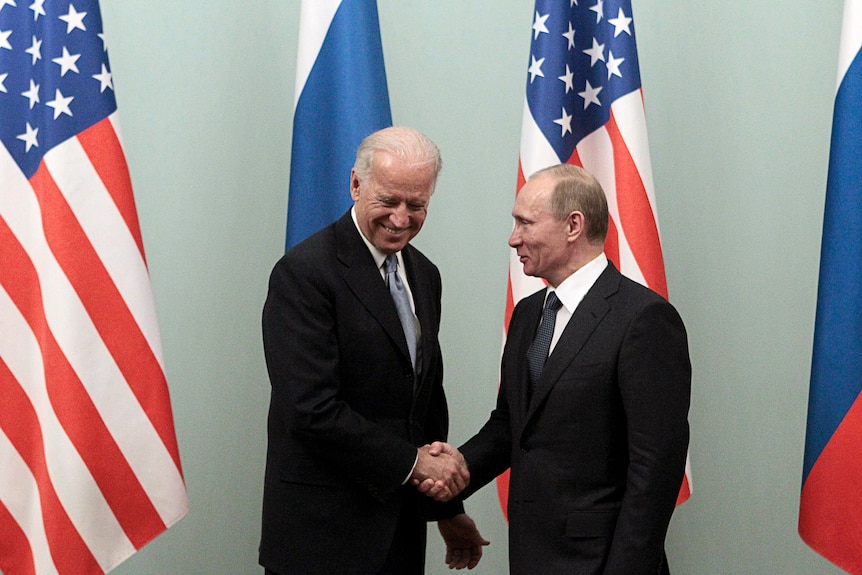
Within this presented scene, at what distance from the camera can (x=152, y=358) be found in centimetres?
265

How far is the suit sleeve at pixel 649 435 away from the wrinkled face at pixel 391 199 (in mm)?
546

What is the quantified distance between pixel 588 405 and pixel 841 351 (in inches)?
38.8

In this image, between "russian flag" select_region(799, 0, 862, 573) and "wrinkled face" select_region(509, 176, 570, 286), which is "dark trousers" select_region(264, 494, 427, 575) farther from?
"russian flag" select_region(799, 0, 862, 573)

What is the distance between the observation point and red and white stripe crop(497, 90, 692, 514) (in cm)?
279

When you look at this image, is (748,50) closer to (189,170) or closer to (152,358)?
(189,170)

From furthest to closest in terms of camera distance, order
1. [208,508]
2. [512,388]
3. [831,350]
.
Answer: [208,508], [831,350], [512,388]

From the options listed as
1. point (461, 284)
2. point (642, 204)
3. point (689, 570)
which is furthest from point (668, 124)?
point (689, 570)

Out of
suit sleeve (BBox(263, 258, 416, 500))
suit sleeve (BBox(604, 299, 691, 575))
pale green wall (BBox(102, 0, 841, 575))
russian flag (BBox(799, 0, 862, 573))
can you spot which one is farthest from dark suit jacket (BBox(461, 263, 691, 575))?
pale green wall (BBox(102, 0, 841, 575))

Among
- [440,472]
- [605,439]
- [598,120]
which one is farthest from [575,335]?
[598,120]

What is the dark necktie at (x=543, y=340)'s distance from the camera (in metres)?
1.95

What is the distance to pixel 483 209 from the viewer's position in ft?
11.2

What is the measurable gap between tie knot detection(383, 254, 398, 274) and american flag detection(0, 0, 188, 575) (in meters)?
0.81

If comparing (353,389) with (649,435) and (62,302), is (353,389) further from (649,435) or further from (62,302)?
(62,302)

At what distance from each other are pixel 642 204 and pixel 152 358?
142cm
